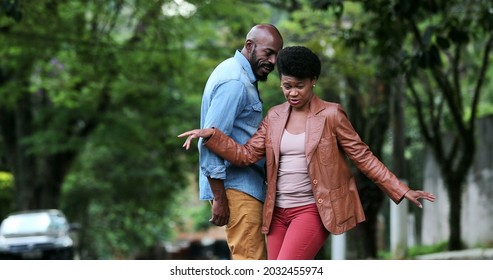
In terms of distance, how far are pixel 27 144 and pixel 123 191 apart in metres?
6.87

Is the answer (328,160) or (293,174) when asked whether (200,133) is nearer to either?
(293,174)

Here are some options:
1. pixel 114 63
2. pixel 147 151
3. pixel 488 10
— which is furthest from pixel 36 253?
pixel 488 10

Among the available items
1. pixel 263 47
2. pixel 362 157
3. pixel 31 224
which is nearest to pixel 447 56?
pixel 31 224

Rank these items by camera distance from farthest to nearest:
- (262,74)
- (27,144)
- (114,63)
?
(27,144), (114,63), (262,74)

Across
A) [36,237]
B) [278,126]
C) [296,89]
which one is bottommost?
[36,237]

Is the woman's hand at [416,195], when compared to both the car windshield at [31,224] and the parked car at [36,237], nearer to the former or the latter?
the parked car at [36,237]

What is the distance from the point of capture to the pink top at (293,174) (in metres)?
5.44

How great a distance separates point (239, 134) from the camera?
577cm

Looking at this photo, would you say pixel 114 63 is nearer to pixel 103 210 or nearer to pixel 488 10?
pixel 488 10

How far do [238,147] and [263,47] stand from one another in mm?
588

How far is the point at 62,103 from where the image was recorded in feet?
77.6

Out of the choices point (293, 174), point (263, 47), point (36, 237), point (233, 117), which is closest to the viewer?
point (293, 174)

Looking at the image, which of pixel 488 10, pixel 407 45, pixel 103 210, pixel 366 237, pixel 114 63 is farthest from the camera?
pixel 103 210

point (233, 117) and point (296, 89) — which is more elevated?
point (296, 89)
